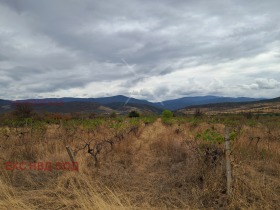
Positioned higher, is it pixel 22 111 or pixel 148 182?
pixel 22 111

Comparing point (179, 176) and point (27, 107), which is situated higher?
point (27, 107)

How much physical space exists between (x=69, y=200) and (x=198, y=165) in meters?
3.03

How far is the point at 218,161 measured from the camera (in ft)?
18.2

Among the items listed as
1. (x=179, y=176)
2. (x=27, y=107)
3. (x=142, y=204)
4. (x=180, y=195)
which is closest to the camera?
(x=142, y=204)

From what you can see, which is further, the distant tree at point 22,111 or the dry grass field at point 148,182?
the distant tree at point 22,111

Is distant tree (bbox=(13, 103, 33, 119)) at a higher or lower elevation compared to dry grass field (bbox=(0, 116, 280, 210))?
higher

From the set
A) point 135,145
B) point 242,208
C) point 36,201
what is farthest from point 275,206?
point 135,145

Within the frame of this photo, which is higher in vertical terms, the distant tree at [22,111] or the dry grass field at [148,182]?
the distant tree at [22,111]

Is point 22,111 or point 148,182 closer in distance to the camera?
point 148,182

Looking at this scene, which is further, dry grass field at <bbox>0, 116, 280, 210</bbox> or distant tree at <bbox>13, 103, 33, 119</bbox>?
distant tree at <bbox>13, 103, 33, 119</bbox>

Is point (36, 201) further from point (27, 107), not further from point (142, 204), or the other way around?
point (27, 107)

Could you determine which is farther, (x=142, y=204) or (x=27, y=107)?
(x=27, y=107)

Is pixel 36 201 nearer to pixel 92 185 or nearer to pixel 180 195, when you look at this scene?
pixel 92 185

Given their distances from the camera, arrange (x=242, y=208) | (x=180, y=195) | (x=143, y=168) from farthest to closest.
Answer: (x=143, y=168) < (x=180, y=195) < (x=242, y=208)
